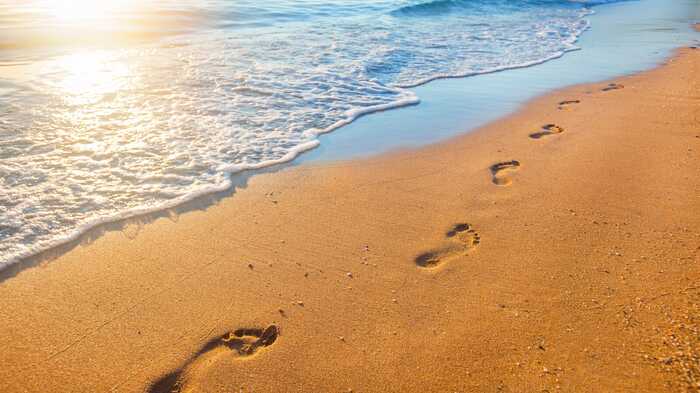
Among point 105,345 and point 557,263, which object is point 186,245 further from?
point 557,263

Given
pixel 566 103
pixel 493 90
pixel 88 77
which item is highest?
pixel 88 77

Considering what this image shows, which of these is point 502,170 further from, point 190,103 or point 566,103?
point 190,103

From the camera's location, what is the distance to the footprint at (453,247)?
2.63m

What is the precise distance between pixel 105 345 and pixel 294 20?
467 inches

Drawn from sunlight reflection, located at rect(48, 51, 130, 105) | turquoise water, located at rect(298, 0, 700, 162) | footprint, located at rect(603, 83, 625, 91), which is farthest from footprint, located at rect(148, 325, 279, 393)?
footprint, located at rect(603, 83, 625, 91)

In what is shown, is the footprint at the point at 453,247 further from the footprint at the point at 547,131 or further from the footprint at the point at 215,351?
the footprint at the point at 547,131

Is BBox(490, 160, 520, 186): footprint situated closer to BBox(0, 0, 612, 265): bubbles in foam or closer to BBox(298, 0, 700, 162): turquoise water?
BBox(298, 0, 700, 162): turquoise water

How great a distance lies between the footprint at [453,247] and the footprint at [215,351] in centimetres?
99

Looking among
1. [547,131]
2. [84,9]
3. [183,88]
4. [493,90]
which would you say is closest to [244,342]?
[547,131]

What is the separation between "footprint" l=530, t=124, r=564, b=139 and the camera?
446cm

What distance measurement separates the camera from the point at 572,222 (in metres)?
2.93

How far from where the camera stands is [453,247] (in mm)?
2756

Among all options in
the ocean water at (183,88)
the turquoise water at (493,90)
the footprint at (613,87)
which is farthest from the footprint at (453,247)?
the footprint at (613,87)

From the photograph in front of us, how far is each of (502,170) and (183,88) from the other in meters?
4.44
